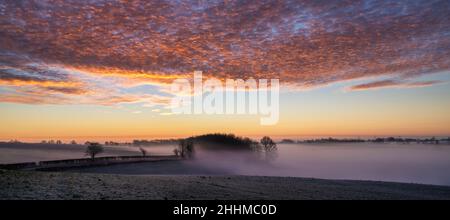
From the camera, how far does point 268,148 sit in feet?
433

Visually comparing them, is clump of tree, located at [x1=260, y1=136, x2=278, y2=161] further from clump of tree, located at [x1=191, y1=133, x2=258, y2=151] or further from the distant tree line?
clump of tree, located at [x1=191, y1=133, x2=258, y2=151]

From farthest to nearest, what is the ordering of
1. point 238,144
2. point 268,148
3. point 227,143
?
1. point 227,143
2. point 238,144
3. point 268,148

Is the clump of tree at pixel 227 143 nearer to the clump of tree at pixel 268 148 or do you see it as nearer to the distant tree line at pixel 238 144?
the distant tree line at pixel 238 144

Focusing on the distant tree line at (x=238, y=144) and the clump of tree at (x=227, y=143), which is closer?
the distant tree line at (x=238, y=144)

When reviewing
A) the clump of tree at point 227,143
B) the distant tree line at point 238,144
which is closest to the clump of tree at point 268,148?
the distant tree line at point 238,144

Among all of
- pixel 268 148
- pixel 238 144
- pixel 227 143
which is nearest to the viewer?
pixel 268 148

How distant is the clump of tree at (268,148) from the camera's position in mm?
130750

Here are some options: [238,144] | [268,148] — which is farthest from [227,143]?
[268,148]

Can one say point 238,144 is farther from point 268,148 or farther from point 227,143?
point 268,148

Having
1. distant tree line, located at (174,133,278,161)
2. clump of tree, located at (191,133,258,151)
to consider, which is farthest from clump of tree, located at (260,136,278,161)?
clump of tree, located at (191,133,258,151)

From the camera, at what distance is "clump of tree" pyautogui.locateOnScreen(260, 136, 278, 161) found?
429 feet
